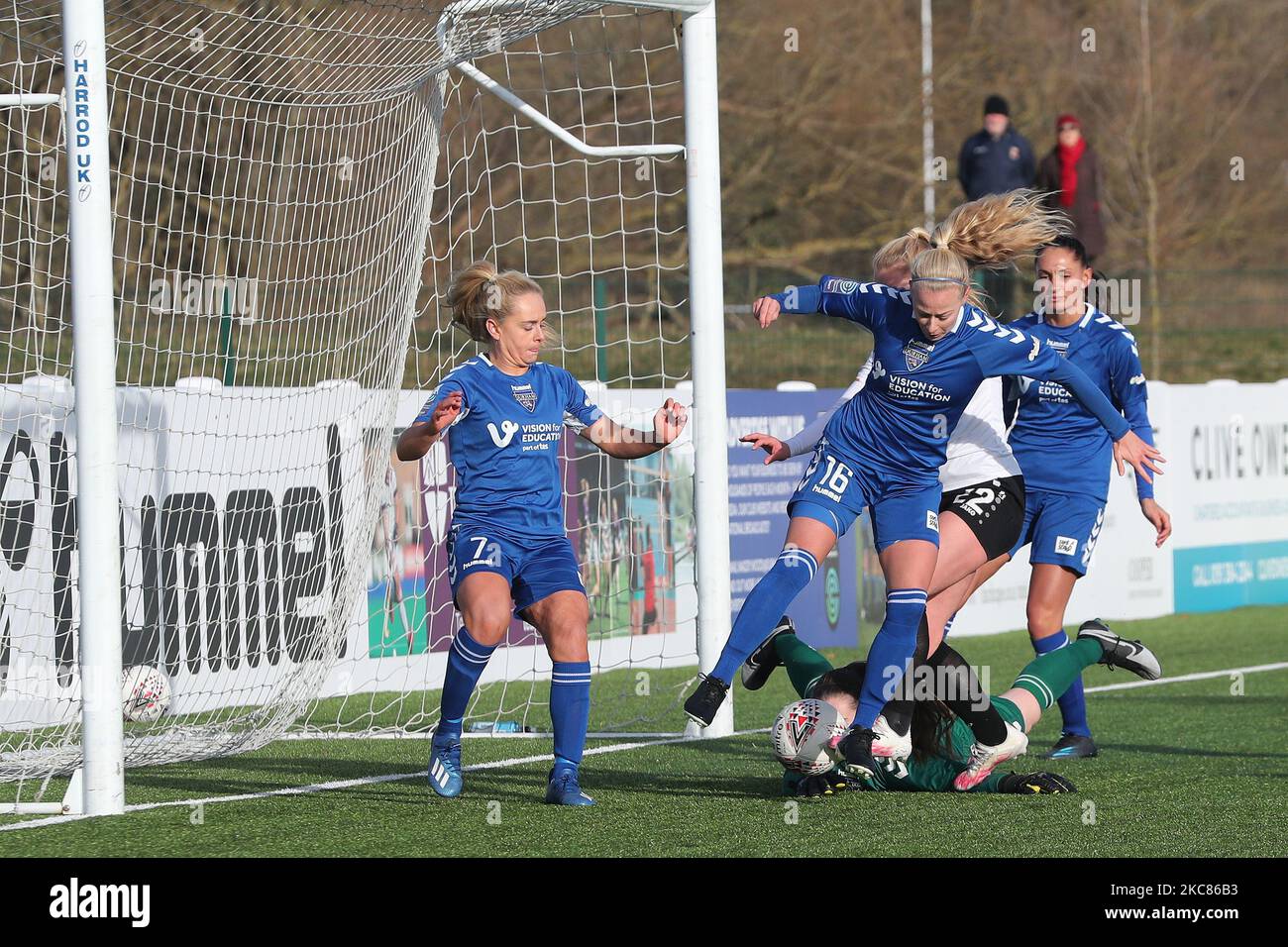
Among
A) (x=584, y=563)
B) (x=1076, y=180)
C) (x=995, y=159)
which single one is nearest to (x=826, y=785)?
(x=584, y=563)

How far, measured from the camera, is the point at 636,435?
6.12 meters

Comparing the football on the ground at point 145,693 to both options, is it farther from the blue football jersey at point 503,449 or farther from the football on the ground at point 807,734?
the football on the ground at point 807,734

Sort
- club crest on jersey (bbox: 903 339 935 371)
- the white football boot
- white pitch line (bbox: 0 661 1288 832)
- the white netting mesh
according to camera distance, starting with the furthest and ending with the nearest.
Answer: the white netting mesh, the white football boot, club crest on jersey (bbox: 903 339 935 371), white pitch line (bbox: 0 661 1288 832)

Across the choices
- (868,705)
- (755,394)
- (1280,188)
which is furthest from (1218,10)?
(868,705)

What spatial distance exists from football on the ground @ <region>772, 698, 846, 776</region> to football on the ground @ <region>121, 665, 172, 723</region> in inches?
124

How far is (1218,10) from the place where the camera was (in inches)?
1081

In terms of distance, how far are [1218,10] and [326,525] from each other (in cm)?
2254

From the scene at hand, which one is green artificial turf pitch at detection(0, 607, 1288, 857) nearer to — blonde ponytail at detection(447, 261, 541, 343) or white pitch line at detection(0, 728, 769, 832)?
white pitch line at detection(0, 728, 769, 832)

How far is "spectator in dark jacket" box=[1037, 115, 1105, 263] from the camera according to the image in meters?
15.9

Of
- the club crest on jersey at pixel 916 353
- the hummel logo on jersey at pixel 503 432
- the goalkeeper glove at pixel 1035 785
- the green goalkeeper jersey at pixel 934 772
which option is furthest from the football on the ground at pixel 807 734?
the hummel logo on jersey at pixel 503 432

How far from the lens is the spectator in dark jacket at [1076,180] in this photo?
15.9 m

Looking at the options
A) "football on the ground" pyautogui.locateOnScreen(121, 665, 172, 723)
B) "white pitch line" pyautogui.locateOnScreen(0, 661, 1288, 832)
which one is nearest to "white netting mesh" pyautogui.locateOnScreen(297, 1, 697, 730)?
"white pitch line" pyautogui.locateOnScreen(0, 661, 1288, 832)

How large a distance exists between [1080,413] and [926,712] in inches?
63.1

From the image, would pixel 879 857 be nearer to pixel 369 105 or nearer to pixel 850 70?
pixel 369 105
